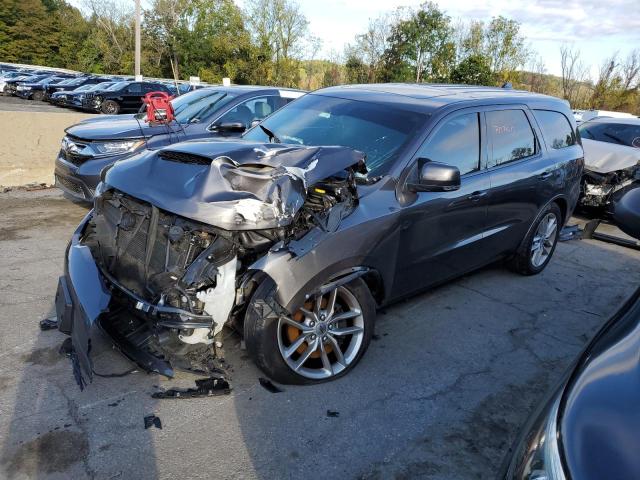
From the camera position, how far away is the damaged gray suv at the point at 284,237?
2787 mm

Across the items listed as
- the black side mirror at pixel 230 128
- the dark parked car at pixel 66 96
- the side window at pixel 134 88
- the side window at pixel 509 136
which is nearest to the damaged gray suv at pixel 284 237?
the side window at pixel 509 136

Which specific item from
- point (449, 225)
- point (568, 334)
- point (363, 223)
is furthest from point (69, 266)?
point (568, 334)

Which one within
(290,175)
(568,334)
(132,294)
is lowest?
(568,334)

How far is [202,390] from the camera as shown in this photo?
3.03 metres

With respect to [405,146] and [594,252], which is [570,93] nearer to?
[594,252]

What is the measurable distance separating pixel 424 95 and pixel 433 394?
242 centimetres

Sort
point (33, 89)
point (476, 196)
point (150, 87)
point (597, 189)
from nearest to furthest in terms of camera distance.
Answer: point (476, 196)
point (597, 189)
point (150, 87)
point (33, 89)

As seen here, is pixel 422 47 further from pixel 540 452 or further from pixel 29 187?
pixel 540 452

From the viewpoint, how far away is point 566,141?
5371mm

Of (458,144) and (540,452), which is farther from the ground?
(458,144)

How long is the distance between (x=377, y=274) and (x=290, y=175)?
959mm

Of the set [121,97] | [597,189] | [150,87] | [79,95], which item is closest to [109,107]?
[121,97]

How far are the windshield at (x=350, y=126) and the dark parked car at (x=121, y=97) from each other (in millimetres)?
19173

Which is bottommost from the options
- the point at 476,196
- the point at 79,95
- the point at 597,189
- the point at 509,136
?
the point at 597,189
